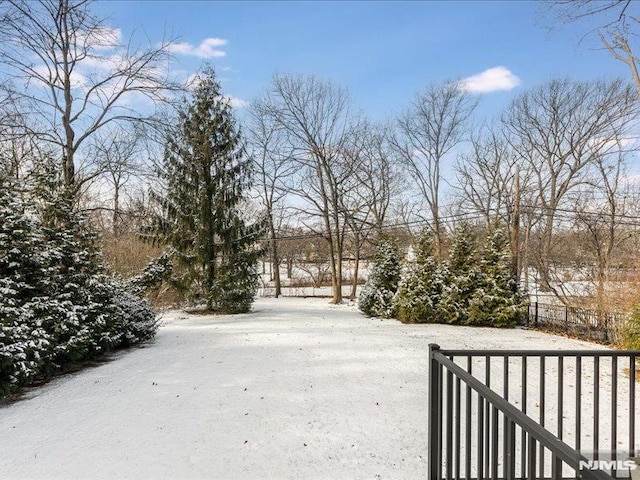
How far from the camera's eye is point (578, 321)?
10.4m

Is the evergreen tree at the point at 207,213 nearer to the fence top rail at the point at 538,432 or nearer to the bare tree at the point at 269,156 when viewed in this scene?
the bare tree at the point at 269,156

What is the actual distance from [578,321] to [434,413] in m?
10.6

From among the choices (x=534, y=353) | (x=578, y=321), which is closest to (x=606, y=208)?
(x=578, y=321)

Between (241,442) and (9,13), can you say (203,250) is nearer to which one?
(9,13)

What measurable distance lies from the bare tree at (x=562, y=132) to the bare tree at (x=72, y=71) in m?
14.2

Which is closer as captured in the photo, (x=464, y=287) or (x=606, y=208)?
(x=464, y=287)

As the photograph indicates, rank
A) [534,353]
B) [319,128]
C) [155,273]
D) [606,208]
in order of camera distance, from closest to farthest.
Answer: [534,353] → [155,273] → [606,208] → [319,128]

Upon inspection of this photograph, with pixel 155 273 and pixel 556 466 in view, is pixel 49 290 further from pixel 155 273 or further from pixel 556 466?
pixel 155 273

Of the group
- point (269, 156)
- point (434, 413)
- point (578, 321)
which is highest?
point (269, 156)

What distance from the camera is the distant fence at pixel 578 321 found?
30.2 feet

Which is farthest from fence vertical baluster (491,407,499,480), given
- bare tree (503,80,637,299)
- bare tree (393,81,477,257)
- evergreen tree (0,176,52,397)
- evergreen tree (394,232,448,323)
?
bare tree (393,81,477,257)

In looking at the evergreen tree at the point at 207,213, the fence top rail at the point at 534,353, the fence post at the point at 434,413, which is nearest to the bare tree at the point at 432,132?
the evergreen tree at the point at 207,213

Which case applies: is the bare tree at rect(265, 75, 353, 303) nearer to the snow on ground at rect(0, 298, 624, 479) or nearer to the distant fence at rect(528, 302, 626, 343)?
the distant fence at rect(528, 302, 626, 343)

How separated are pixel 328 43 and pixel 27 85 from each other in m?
6.73
